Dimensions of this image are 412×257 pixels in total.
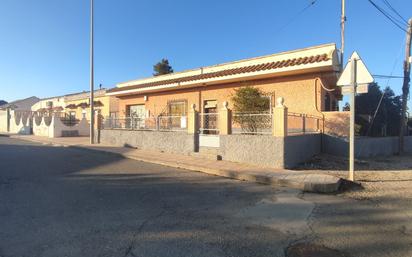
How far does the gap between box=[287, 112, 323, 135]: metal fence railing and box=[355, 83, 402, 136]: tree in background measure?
4.85 metres

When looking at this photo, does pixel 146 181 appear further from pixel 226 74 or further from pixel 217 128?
pixel 226 74

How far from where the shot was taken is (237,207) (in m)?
6.05

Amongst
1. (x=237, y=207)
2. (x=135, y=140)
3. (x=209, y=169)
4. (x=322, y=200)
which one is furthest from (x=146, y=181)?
(x=135, y=140)

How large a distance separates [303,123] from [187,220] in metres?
8.72

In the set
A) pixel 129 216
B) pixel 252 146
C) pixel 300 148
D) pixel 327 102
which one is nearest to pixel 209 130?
pixel 252 146

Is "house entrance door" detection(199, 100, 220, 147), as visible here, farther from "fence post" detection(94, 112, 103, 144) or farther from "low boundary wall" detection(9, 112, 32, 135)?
"low boundary wall" detection(9, 112, 32, 135)

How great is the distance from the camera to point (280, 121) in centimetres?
1002

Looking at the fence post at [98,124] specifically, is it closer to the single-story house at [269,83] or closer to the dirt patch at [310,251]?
the single-story house at [269,83]

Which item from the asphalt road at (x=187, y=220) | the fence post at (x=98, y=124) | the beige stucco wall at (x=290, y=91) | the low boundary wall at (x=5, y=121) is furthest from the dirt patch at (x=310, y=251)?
the low boundary wall at (x=5, y=121)

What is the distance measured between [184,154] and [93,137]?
27.6 ft

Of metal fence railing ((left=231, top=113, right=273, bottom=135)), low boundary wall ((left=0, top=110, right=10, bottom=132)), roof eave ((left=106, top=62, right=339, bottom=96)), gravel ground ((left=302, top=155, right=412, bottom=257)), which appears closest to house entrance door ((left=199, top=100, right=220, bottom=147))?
metal fence railing ((left=231, top=113, right=273, bottom=135))

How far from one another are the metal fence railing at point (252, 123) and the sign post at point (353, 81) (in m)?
2.70

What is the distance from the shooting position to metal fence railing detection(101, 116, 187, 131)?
14323 mm

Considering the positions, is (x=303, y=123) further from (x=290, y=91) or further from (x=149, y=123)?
(x=149, y=123)
